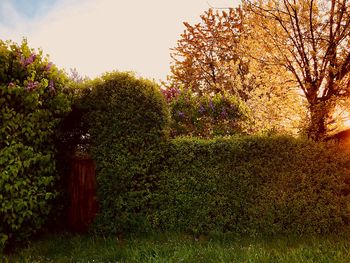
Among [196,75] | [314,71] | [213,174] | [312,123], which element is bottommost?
[213,174]

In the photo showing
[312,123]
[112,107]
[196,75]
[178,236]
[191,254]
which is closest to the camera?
[191,254]

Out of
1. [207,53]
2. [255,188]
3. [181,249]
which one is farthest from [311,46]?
[207,53]

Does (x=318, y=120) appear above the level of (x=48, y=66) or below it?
below

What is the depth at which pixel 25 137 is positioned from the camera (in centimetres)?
805

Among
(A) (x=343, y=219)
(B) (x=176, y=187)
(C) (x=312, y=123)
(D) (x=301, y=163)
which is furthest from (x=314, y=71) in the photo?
(B) (x=176, y=187)

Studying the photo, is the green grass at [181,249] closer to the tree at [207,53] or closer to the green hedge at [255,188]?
the green hedge at [255,188]

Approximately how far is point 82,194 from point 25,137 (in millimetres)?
2146

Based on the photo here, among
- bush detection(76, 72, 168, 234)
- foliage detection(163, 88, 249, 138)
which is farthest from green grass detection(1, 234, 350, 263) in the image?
foliage detection(163, 88, 249, 138)

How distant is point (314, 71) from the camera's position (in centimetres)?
1037

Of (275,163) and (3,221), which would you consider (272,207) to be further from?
(3,221)


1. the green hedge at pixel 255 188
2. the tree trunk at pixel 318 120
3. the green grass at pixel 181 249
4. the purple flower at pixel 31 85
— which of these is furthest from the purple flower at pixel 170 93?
the green grass at pixel 181 249

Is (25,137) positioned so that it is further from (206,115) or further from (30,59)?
(206,115)

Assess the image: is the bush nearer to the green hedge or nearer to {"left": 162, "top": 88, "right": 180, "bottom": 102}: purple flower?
the green hedge

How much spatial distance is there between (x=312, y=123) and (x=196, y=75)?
14452 millimetres
